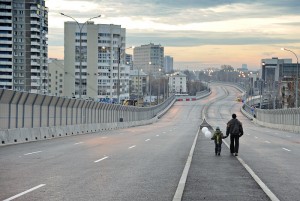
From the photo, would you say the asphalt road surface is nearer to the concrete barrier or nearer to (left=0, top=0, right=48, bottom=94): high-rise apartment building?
the concrete barrier

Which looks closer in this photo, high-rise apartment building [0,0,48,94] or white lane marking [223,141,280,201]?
white lane marking [223,141,280,201]

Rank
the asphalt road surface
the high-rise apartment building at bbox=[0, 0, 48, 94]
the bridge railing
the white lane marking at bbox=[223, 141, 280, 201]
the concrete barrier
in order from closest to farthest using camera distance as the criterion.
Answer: the white lane marking at bbox=[223, 141, 280, 201]
the asphalt road surface
the concrete barrier
the bridge railing
the high-rise apartment building at bbox=[0, 0, 48, 94]

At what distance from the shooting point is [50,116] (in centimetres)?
4272

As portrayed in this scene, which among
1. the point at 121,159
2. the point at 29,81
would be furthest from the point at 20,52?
the point at 121,159

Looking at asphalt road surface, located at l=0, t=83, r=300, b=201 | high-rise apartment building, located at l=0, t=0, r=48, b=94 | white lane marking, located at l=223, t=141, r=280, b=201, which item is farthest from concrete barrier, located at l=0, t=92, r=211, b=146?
high-rise apartment building, located at l=0, t=0, r=48, b=94

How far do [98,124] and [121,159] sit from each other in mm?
39513

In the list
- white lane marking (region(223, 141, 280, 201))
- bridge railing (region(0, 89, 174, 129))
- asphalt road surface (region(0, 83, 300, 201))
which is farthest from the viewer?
bridge railing (region(0, 89, 174, 129))

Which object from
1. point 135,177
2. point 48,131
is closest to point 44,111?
point 48,131

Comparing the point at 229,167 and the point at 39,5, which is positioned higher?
the point at 39,5

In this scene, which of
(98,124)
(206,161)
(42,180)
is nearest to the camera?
(42,180)

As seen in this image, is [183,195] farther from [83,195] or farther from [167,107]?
[167,107]

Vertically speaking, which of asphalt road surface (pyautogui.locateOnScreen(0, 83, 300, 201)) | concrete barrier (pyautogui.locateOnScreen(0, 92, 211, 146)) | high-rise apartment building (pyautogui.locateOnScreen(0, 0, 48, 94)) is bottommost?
concrete barrier (pyautogui.locateOnScreen(0, 92, 211, 146))

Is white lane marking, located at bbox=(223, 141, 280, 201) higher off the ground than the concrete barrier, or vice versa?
white lane marking, located at bbox=(223, 141, 280, 201)

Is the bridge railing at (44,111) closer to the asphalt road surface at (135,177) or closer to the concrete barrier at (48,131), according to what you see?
the concrete barrier at (48,131)
